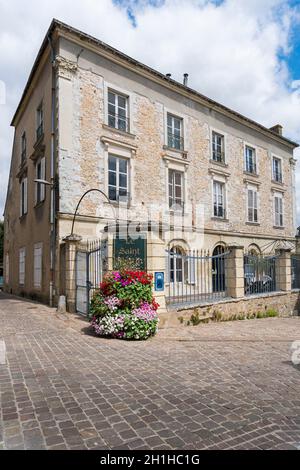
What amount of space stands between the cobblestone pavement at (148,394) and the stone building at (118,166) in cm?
284

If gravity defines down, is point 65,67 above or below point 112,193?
above

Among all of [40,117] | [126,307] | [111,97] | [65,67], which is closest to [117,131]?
[111,97]

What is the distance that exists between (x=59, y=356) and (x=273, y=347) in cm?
403

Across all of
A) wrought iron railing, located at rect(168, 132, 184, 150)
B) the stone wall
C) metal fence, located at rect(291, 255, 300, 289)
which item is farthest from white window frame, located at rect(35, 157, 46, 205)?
metal fence, located at rect(291, 255, 300, 289)

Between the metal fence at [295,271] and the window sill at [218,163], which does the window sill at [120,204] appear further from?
the metal fence at [295,271]

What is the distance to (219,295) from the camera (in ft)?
35.8

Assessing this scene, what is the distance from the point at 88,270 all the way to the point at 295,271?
29.3 ft

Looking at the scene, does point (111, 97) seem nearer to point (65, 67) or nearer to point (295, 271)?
point (65, 67)

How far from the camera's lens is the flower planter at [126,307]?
7.03 metres

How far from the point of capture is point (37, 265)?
14359 millimetres

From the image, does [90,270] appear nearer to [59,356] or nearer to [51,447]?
[59,356]

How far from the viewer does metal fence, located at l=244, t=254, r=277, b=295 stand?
1195 centimetres

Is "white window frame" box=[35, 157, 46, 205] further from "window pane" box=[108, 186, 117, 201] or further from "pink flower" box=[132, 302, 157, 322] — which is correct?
"pink flower" box=[132, 302, 157, 322]
